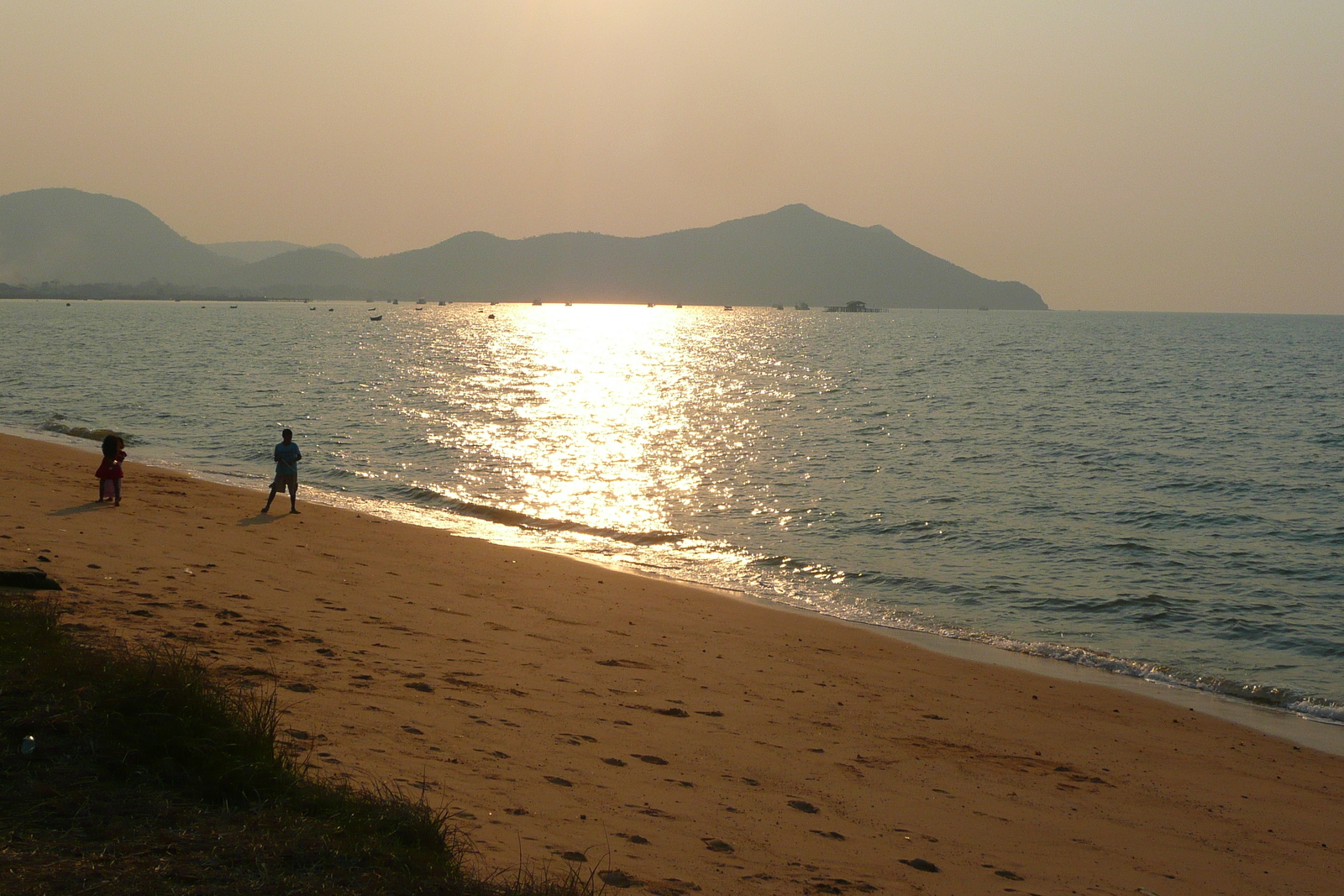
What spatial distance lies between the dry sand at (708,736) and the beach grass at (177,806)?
0.76 m

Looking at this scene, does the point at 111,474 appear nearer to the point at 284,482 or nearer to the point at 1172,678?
the point at 284,482

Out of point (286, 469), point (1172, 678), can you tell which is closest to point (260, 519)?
point (286, 469)

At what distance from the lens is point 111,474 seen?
16.9 meters

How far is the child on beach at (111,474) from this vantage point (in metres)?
16.9

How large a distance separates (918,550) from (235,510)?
14209 mm

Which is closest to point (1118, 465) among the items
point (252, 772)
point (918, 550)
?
point (918, 550)

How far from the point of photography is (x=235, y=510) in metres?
18.8

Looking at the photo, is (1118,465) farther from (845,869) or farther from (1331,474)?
(845,869)

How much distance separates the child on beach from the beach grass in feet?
41.7

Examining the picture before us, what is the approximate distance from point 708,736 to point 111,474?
1343 centimetres

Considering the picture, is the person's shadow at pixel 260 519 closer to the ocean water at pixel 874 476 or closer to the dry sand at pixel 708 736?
the dry sand at pixel 708 736

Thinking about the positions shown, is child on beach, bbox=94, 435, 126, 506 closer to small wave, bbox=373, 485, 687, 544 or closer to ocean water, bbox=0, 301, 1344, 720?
ocean water, bbox=0, 301, 1344, 720

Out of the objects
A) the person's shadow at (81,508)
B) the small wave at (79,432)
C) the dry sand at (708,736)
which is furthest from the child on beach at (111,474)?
the small wave at (79,432)

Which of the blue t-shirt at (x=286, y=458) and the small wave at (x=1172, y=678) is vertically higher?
the blue t-shirt at (x=286, y=458)
